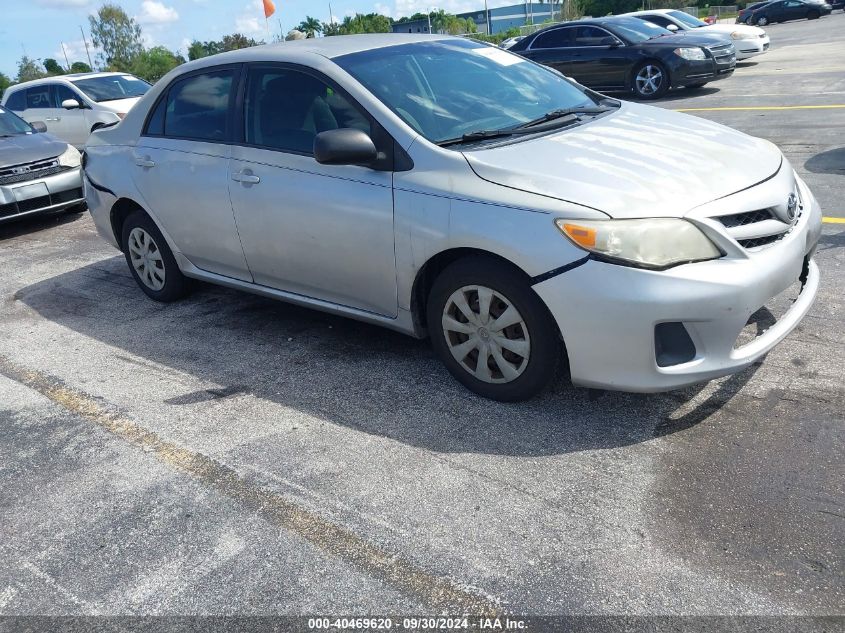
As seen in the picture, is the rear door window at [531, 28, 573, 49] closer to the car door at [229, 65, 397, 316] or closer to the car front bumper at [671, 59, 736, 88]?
the car front bumper at [671, 59, 736, 88]

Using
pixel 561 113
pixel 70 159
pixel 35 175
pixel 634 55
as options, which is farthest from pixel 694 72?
pixel 35 175

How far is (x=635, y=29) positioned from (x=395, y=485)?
44.7ft

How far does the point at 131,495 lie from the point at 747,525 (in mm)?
2433

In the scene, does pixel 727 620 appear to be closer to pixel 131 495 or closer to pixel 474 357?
pixel 474 357

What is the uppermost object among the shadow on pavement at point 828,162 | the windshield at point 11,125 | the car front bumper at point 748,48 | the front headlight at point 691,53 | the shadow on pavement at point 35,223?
the windshield at point 11,125

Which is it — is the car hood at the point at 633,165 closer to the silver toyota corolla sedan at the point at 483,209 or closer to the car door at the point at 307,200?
the silver toyota corolla sedan at the point at 483,209

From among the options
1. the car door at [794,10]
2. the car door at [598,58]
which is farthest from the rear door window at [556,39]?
the car door at [794,10]

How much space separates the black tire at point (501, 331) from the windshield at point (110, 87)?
1136cm

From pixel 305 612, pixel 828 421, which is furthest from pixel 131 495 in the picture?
pixel 828 421

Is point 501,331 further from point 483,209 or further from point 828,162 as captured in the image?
point 828,162

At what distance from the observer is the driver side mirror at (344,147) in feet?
11.7

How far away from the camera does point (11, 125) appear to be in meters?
9.63

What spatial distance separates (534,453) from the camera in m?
3.20

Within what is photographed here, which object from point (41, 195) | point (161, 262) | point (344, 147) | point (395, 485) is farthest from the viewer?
point (41, 195)
